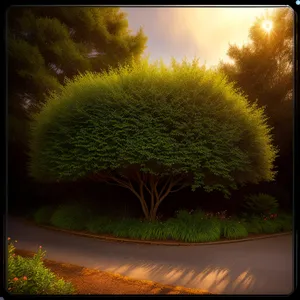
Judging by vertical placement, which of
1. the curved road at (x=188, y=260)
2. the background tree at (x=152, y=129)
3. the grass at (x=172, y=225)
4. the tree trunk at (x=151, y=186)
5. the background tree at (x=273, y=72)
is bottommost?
the curved road at (x=188, y=260)

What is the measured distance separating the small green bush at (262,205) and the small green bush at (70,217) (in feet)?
16.6

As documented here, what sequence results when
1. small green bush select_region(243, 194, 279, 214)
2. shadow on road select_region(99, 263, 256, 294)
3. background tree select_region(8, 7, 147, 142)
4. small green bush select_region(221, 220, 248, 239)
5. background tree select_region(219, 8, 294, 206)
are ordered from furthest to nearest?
1. background tree select_region(219, 8, 294, 206)
2. small green bush select_region(243, 194, 279, 214)
3. background tree select_region(8, 7, 147, 142)
4. small green bush select_region(221, 220, 248, 239)
5. shadow on road select_region(99, 263, 256, 294)

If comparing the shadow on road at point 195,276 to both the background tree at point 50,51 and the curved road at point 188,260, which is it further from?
the background tree at point 50,51

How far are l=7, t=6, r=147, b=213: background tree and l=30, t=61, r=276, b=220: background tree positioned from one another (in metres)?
0.69

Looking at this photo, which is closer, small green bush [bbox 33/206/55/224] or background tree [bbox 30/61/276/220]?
background tree [bbox 30/61/276/220]

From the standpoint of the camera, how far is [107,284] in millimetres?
3924

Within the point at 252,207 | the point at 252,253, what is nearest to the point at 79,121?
the point at 252,253

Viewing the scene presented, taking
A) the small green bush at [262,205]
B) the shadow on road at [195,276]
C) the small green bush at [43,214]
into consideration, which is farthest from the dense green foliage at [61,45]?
the small green bush at [262,205]

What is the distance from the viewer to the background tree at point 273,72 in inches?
339

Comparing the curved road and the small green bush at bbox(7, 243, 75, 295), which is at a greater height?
the small green bush at bbox(7, 243, 75, 295)

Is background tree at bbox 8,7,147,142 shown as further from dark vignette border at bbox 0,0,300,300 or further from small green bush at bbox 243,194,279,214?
small green bush at bbox 243,194,279,214

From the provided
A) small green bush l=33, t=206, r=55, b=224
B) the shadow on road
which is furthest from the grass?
the shadow on road

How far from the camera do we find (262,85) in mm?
9820

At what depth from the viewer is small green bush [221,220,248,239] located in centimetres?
673
